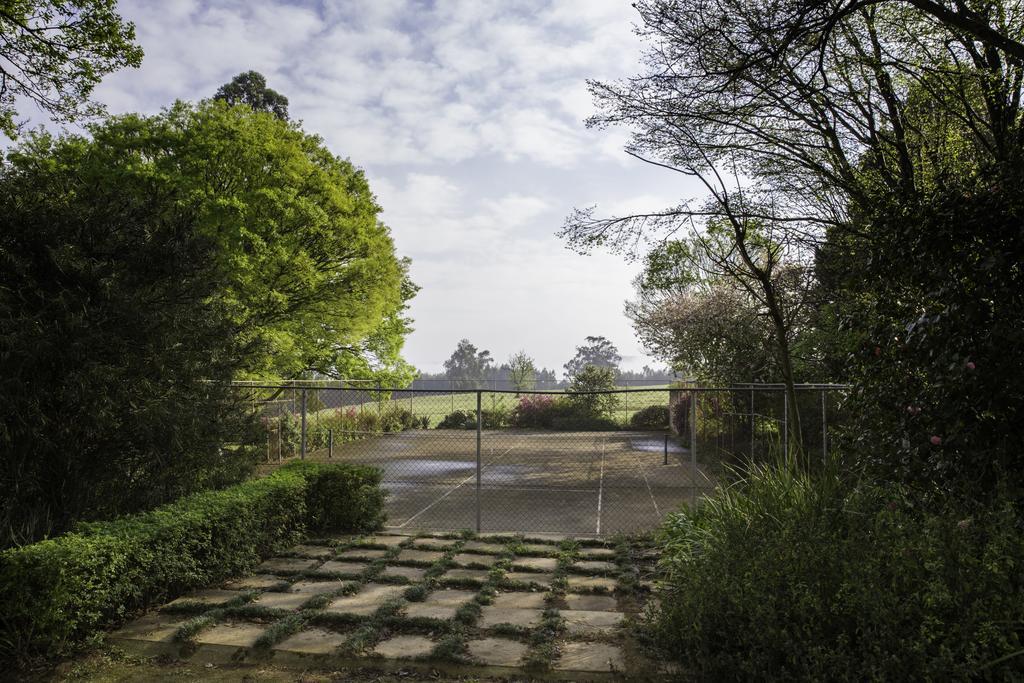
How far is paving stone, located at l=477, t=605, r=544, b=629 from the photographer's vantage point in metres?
4.65

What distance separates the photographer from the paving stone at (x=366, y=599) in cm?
496

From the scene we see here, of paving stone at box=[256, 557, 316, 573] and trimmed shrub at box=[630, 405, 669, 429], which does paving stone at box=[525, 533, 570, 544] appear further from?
trimmed shrub at box=[630, 405, 669, 429]

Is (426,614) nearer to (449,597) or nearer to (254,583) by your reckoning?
(449,597)

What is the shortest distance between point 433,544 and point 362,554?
30.7 inches

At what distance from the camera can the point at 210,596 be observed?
5266mm

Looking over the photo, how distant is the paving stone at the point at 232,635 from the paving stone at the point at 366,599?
0.55 metres

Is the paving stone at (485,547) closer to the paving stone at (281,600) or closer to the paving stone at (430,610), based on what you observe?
the paving stone at (430,610)

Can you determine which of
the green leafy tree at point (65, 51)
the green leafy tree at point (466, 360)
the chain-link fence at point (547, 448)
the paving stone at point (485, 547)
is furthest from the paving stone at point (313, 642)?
the green leafy tree at point (466, 360)

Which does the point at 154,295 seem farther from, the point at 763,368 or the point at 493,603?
the point at 763,368

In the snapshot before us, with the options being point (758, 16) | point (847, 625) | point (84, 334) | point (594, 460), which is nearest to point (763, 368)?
point (594, 460)

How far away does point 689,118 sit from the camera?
7.85 m

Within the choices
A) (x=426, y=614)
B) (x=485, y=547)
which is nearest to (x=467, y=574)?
(x=485, y=547)

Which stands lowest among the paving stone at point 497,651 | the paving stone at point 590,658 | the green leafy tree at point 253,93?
the paving stone at point 497,651

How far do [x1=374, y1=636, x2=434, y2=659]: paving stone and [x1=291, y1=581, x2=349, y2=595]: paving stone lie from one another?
3.90ft
